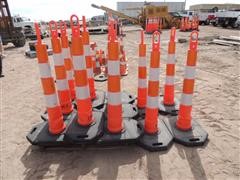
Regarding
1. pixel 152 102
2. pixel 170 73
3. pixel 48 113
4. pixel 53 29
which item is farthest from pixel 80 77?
pixel 170 73

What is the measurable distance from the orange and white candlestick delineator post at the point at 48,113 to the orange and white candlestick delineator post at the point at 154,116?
1414mm

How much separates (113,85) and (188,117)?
60.4 inches

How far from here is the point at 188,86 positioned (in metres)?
3.66

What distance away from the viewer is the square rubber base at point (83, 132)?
11.0 ft

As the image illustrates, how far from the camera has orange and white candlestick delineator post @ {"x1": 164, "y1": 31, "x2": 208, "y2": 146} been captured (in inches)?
138

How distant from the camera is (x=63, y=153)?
3.51m

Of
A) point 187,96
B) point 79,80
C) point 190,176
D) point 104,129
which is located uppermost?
point 79,80

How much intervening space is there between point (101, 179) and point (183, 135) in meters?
1.65

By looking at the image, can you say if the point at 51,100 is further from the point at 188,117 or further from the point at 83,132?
the point at 188,117

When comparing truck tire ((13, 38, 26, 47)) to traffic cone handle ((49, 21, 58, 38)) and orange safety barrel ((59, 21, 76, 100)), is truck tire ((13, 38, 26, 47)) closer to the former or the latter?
orange safety barrel ((59, 21, 76, 100))

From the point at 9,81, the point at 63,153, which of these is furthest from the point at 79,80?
the point at 9,81

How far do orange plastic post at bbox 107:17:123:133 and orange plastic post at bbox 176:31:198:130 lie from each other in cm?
116

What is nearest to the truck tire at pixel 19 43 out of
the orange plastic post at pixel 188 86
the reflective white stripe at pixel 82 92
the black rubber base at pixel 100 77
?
the black rubber base at pixel 100 77

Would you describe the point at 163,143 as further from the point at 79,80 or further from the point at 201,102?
the point at 201,102
